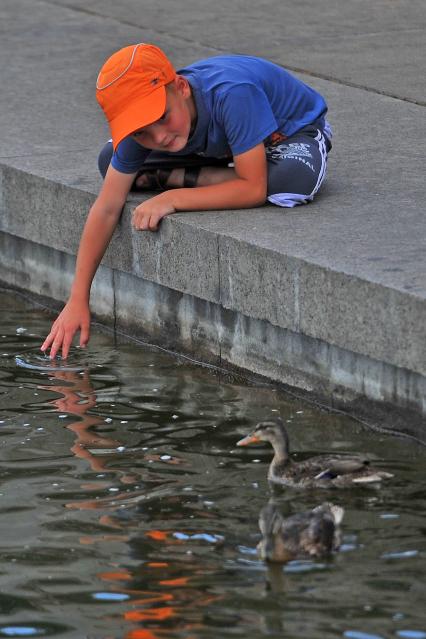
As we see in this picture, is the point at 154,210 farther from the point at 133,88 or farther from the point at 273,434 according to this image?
the point at 273,434

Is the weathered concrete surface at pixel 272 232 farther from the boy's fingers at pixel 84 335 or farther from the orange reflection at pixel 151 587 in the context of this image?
Result: the orange reflection at pixel 151 587

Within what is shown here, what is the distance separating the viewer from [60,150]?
9.00 meters

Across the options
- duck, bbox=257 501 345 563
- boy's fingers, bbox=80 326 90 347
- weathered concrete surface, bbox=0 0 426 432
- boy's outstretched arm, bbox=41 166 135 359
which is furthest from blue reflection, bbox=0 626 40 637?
boy's outstretched arm, bbox=41 166 135 359

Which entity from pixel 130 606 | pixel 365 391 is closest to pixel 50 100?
pixel 365 391

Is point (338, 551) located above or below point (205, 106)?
below

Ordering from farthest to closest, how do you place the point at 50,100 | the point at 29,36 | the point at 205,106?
the point at 29,36, the point at 50,100, the point at 205,106

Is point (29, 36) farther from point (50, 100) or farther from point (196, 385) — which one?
point (196, 385)

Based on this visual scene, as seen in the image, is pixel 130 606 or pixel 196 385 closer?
pixel 130 606

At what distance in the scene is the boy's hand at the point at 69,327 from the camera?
7102mm

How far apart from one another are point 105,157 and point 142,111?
1.16m

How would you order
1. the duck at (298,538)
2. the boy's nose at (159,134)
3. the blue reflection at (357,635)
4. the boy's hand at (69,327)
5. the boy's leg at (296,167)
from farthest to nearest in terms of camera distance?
the boy's leg at (296,167)
the boy's hand at (69,327)
the boy's nose at (159,134)
the duck at (298,538)
the blue reflection at (357,635)

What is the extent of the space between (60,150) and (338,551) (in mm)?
4294

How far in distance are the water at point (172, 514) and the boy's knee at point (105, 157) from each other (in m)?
0.96

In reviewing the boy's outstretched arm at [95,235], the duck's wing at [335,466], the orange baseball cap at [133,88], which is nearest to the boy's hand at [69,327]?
the boy's outstretched arm at [95,235]
